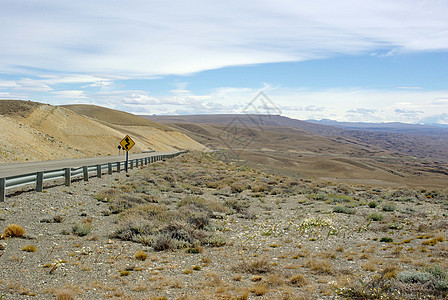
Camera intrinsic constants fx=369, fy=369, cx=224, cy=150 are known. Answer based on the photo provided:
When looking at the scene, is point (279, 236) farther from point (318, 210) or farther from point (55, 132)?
point (55, 132)

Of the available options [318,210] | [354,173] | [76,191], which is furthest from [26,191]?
[354,173]

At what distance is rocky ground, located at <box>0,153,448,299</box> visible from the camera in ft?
21.0

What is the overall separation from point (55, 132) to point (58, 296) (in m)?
62.2

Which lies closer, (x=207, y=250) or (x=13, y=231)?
(x=13, y=231)

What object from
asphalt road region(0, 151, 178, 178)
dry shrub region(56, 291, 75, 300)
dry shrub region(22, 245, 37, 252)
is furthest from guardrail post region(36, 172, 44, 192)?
dry shrub region(56, 291, 75, 300)

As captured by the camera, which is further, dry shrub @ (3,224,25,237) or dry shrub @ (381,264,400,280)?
dry shrub @ (3,224,25,237)

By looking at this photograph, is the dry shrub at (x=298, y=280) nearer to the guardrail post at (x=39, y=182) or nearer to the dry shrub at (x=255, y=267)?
the dry shrub at (x=255, y=267)

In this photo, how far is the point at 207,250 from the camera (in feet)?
31.0

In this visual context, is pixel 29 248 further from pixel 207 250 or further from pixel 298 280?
pixel 298 280

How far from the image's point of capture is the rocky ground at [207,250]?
641cm

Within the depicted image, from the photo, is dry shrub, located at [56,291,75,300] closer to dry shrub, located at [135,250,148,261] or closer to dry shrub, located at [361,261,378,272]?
dry shrub, located at [135,250,148,261]

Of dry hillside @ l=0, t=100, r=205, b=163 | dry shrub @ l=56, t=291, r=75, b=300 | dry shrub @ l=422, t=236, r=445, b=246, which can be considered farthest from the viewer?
dry hillside @ l=0, t=100, r=205, b=163

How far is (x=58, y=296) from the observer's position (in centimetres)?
573

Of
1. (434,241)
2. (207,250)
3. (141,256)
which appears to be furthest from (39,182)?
(434,241)
